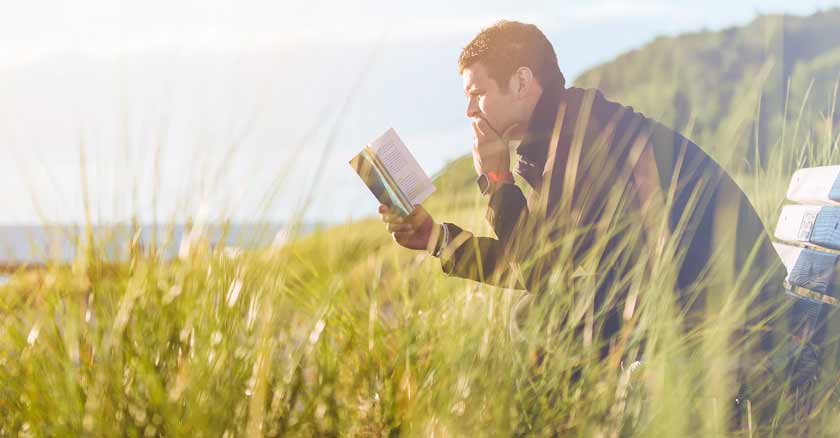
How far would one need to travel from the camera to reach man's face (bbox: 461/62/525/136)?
3.19 meters

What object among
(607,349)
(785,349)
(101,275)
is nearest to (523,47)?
(607,349)

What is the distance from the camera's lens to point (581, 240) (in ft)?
9.01

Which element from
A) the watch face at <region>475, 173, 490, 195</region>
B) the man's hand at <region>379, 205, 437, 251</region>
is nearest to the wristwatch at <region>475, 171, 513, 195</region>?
the watch face at <region>475, 173, 490, 195</region>

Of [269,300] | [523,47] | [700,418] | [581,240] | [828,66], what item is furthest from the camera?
[828,66]

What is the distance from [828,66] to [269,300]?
27.3 m

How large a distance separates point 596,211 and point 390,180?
661 mm

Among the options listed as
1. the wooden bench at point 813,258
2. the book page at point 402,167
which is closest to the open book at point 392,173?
the book page at point 402,167

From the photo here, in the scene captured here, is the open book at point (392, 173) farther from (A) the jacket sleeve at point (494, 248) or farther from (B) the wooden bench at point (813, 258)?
(B) the wooden bench at point (813, 258)

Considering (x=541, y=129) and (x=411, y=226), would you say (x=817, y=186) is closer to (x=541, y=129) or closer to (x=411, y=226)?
(x=541, y=129)

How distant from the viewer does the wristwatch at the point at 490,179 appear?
3.31m

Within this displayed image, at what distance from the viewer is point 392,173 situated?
2.83m

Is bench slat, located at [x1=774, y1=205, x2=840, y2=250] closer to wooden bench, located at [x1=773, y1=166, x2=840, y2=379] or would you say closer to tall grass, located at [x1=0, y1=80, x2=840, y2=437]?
wooden bench, located at [x1=773, y1=166, x2=840, y2=379]

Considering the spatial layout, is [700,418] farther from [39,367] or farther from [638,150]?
[39,367]

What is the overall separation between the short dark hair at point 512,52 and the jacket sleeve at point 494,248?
409mm
